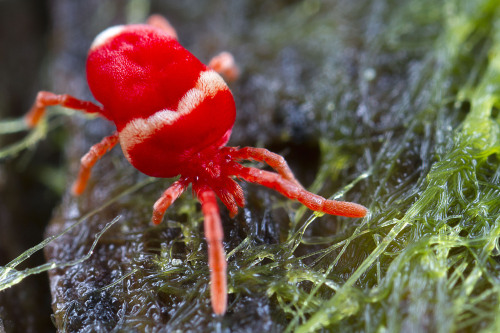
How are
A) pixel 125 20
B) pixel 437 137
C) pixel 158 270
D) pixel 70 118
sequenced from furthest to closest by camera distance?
1. pixel 125 20
2. pixel 70 118
3. pixel 437 137
4. pixel 158 270

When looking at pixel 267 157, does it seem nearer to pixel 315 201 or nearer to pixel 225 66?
pixel 315 201

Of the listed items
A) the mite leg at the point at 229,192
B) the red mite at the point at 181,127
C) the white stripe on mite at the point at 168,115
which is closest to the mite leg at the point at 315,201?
the red mite at the point at 181,127

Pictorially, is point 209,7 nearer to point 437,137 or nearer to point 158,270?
point 437,137

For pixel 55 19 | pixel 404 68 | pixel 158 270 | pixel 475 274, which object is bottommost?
pixel 475 274

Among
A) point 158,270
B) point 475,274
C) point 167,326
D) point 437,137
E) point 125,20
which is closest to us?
point 475,274

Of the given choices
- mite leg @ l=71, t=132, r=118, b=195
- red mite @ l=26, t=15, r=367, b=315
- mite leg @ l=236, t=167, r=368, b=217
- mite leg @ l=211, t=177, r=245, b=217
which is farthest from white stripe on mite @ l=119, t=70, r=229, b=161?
mite leg @ l=236, t=167, r=368, b=217

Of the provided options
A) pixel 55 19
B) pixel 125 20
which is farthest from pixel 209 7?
pixel 55 19

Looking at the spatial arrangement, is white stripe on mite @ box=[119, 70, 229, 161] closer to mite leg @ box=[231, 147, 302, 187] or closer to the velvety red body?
the velvety red body
